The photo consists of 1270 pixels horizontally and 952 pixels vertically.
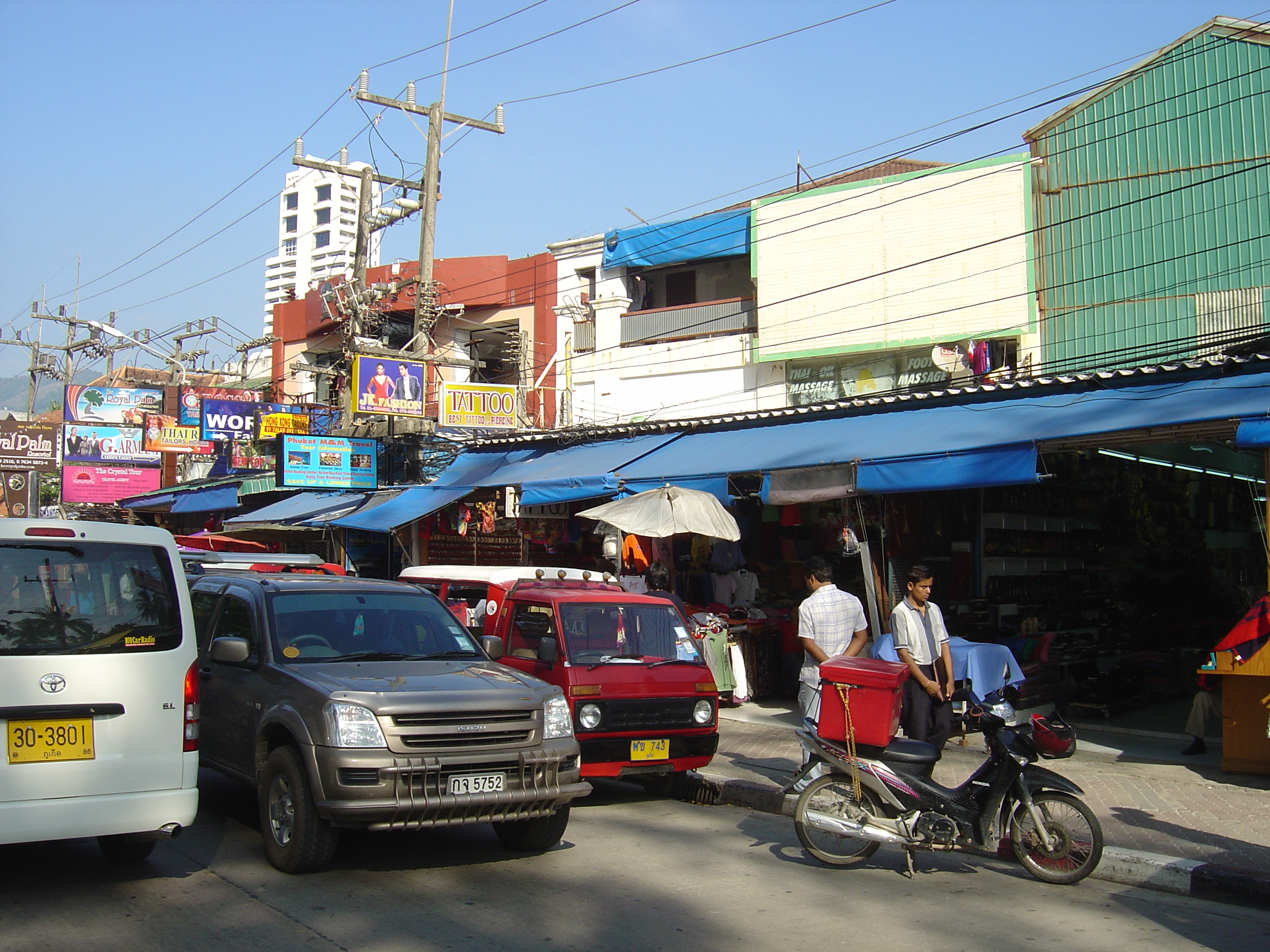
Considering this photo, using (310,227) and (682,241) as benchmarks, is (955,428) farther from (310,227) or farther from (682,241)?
(310,227)

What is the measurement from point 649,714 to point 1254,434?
517cm

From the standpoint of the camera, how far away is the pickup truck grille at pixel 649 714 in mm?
8508

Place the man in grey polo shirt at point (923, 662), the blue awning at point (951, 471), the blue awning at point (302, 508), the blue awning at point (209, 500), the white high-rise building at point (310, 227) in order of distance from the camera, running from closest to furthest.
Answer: the man in grey polo shirt at point (923, 662), the blue awning at point (951, 471), the blue awning at point (302, 508), the blue awning at point (209, 500), the white high-rise building at point (310, 227)

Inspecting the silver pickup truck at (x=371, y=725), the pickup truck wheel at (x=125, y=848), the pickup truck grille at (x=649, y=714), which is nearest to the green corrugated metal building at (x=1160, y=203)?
the pickup truck grille at (x=649, y=714)

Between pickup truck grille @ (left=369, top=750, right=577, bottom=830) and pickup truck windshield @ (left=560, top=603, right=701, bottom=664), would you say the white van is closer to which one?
pickup truck grille @ (left=369, top=750, right=577, bottom=830)

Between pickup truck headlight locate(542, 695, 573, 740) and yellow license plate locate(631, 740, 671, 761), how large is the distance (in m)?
1.79

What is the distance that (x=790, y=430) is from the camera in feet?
43.9

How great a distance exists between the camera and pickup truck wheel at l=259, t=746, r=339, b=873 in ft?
20.1

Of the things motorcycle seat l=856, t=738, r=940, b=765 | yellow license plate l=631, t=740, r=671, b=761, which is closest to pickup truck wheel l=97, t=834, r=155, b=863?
yellow license plate l=631, t=740, r=671, b=761

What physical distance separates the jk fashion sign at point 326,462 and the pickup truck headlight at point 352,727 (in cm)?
1566

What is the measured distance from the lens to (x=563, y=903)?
587 centimetres

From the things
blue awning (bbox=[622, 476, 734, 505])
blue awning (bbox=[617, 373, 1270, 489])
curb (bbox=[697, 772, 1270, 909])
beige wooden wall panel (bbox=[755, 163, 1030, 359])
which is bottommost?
curb (bbox=[697, 772, 1270, 909])

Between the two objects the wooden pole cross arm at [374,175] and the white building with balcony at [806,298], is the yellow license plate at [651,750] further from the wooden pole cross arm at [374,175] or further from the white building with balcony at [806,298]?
the wooden pole cross arm at [374,175]

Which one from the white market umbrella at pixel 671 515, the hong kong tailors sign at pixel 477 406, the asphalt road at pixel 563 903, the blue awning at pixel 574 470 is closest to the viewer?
the asphalt road at pixel 563 903
